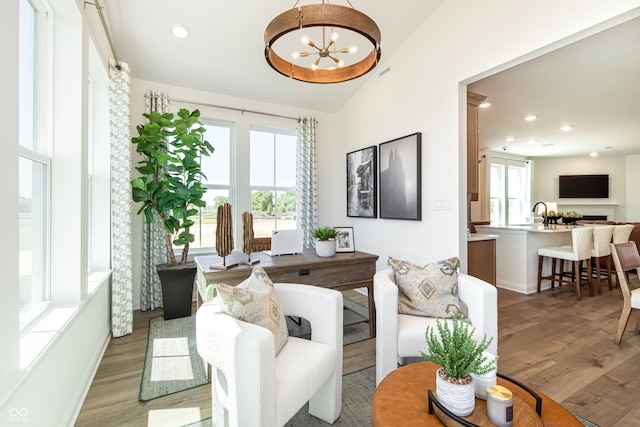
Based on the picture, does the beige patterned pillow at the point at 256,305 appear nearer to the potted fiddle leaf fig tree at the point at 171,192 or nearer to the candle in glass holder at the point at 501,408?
the candle in glass holder at the point at 501,408

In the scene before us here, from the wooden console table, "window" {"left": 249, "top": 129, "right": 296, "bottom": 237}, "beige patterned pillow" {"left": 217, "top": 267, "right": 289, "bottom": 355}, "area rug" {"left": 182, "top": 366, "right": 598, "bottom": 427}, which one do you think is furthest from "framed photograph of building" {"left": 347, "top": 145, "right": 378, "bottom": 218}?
"beige patterned pillow" {"left": 217, "top": 267, "right": 289, "bottom": 355}

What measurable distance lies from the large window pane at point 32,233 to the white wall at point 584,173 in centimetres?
1010

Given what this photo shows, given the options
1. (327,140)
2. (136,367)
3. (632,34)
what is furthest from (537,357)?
(327,140)

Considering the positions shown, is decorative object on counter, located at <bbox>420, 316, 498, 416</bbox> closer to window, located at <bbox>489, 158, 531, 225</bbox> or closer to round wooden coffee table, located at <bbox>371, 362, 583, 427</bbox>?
round wooden coffee table, located at <bbox>371, 362, 583, 427</bbox>

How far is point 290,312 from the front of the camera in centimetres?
185

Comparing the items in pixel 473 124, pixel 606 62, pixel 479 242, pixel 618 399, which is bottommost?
pixel 618 399

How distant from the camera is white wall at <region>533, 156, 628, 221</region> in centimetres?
766

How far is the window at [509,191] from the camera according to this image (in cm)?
749

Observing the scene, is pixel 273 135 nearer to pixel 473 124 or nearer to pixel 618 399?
pixel 473 124

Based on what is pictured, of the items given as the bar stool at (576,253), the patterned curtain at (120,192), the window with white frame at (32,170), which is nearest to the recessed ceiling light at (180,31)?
the patterned curtain at (120,192)

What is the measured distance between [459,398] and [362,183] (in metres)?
3.41

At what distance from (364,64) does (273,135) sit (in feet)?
8.22

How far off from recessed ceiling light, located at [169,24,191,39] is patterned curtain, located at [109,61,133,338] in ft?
1.95

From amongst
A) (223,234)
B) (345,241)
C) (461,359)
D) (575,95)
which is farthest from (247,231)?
(575,95)
